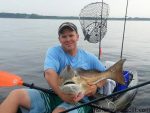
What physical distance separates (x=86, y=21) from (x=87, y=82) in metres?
4.99

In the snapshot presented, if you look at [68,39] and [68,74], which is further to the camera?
[68,39]

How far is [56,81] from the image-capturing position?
18.2 ft

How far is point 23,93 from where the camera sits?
5.69 meters

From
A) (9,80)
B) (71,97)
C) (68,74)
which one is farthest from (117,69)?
(9,80)

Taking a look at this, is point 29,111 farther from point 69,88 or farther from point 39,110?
point 69,88

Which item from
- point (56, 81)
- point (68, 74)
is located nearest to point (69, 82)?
point (68, 74)

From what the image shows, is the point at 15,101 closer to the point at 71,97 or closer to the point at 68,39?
the point at 71,97

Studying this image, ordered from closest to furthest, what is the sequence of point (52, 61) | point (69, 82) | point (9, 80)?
point (69, 82)
point (52, 61)
point (9, 80)

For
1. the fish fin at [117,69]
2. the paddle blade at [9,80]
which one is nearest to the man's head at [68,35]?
the fish fin at [117,69]

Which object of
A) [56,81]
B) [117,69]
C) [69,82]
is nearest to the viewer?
[69,82]

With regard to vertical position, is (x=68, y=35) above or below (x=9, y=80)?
above

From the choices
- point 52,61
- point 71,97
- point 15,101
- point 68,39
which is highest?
point 68,39

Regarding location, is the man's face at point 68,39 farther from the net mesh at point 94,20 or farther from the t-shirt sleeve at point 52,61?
the net mesh at point 94,20

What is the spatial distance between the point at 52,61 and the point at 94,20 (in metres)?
4.46
